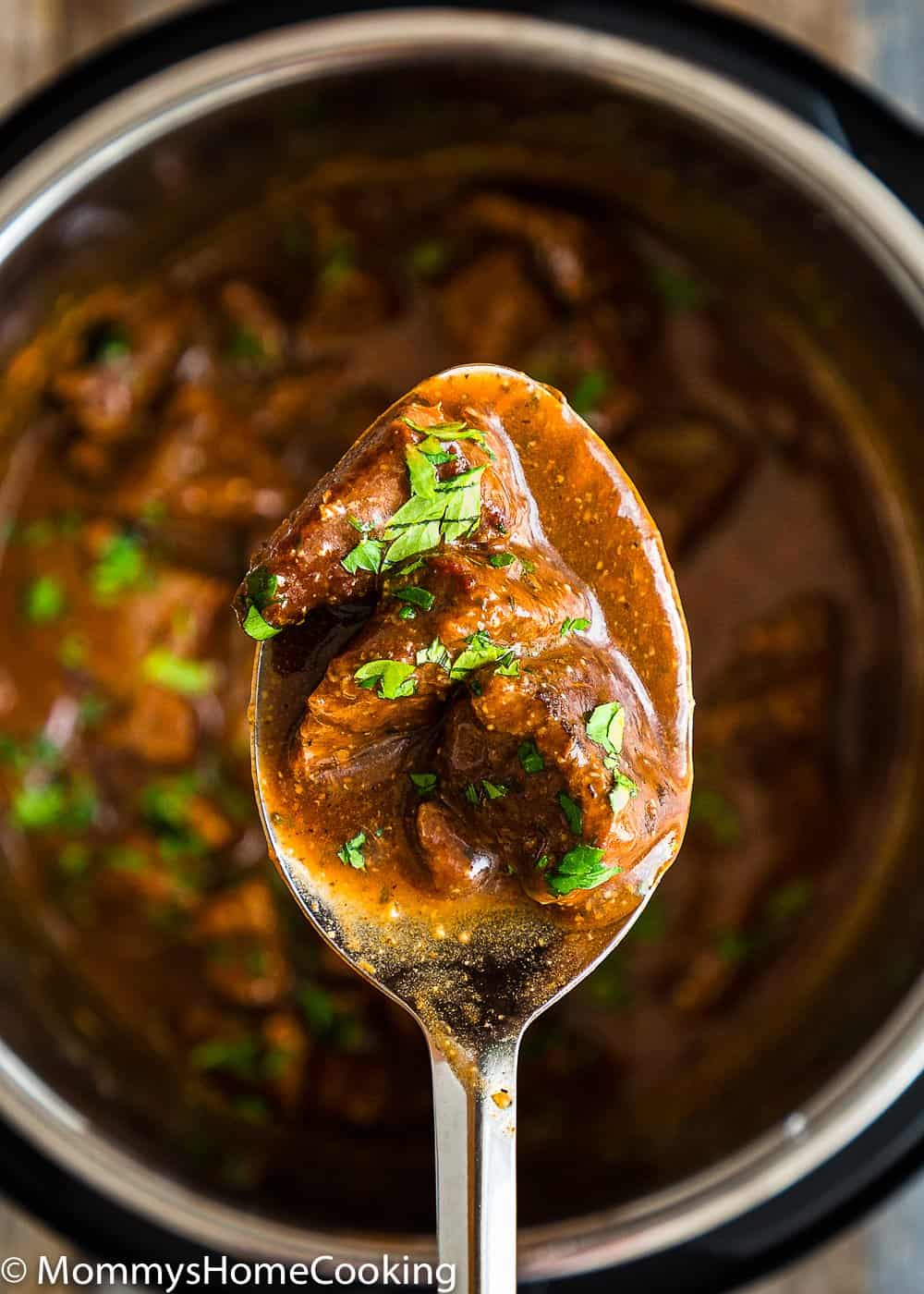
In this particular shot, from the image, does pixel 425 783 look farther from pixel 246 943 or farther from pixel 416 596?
pixel 246 943

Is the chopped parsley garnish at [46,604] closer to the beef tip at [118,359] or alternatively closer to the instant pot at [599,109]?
the beef tip at [118,359]

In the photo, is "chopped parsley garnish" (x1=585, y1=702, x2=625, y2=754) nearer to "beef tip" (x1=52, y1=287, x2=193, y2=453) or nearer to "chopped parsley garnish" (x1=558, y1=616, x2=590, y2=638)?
"chopped parsley garnish" (x1=558, y1=616, x2=590, y2=638)

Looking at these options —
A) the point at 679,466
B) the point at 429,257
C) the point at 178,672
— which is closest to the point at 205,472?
the point at 178,672

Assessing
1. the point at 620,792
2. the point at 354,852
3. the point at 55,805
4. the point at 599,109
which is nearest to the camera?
the point at 620,792

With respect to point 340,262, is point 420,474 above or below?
below

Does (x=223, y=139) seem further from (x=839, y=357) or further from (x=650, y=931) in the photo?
(x=650, y=931)

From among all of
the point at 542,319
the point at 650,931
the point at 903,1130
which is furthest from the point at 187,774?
the point at 903,1130
